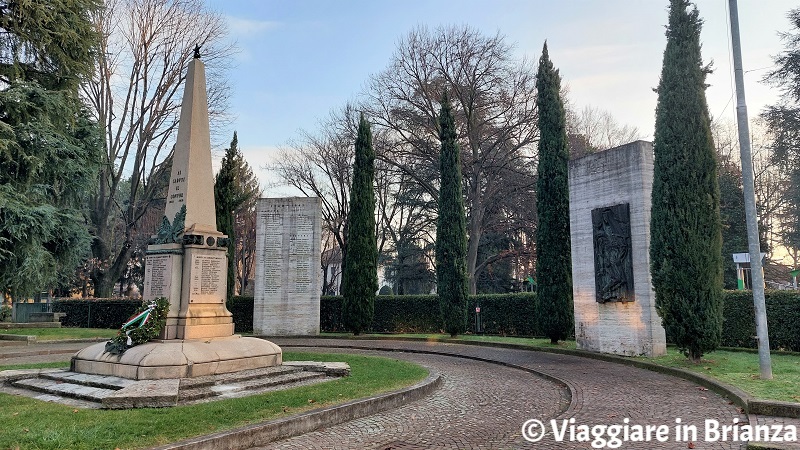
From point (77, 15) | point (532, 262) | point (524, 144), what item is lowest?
point (532, 262)

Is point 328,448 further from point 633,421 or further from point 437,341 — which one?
point 437,341

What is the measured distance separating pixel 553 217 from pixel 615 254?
3.61 m

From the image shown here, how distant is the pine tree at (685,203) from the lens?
1084cm

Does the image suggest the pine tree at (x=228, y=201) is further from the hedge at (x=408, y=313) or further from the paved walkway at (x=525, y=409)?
the paved walkway at (x=525, y=409)

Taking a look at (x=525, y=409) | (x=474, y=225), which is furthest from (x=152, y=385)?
(x=474, y=225)

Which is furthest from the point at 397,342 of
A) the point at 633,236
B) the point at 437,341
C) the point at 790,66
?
the point at 790,66

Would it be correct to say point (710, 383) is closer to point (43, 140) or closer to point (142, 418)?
point (142, 418)

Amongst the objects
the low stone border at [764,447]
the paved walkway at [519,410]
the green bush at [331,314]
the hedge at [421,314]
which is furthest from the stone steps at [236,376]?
the green bush at [331,314]

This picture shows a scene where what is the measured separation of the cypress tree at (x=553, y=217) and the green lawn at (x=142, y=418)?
9440 millimetres

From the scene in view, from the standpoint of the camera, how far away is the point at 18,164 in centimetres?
1645

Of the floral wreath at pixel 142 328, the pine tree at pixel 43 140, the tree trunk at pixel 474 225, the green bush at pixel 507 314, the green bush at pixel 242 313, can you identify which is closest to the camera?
the floral wreath at pixel 142 328

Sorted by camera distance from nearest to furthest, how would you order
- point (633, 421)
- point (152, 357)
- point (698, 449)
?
point (698, 449), point (633, 421), point (152, 357)

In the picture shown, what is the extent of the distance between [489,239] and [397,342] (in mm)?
14999

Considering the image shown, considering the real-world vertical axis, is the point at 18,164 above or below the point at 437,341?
above
